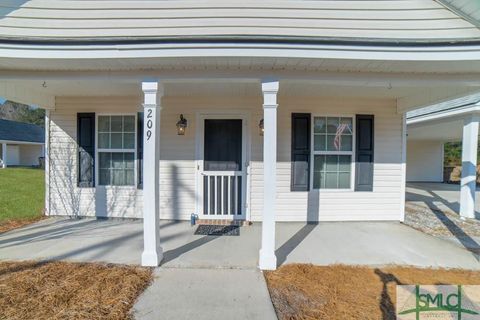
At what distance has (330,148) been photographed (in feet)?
16.6

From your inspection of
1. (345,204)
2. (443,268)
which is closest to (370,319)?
(443,268)

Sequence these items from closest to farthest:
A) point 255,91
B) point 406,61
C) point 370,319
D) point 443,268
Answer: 1. point 370,319
2. point 406,61
3. point 443,268
4. point 255,91

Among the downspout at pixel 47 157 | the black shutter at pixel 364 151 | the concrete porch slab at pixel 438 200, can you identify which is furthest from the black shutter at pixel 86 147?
the concrete porch slab at pixel 438 200

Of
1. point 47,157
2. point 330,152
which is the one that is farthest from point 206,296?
point 47,157

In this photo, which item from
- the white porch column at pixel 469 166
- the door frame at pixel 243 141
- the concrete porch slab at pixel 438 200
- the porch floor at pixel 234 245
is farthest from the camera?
the concrete porch slab at pixel 438 200

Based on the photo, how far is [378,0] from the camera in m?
3.30

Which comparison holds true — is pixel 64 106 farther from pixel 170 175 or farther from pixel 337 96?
pixel 337 96

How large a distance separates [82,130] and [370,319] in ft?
17.7

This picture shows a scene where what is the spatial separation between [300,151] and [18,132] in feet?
A: 87.8

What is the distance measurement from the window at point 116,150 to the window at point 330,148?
355cm

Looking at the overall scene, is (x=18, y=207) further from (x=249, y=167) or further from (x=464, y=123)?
(x=464, y=123)

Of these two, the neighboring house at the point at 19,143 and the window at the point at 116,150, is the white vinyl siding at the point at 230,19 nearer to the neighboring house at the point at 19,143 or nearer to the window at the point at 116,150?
the window at the point at 116,150

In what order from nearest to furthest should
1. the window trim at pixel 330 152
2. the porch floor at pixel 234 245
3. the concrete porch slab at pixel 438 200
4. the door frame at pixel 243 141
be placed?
the porch floor at pixel 234 245
the door frame at pixel 243 141
the window trim at pixel 330 152
the concrete porch slab at pixel 438 200

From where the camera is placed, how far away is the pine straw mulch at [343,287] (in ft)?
7.42
